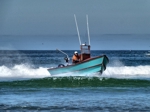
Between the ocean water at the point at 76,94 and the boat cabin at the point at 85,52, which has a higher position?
the boat cabin at the point at 85,52

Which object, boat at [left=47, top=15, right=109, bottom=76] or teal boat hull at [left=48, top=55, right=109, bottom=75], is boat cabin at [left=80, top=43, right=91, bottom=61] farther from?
teal boat hull at [left=48, top=55, right=109, bottom=75]

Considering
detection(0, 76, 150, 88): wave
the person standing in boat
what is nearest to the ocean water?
detection(0, 76, 150, 88): wave

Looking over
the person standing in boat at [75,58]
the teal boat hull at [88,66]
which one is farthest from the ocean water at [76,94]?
the person standing in boat at [75,58]

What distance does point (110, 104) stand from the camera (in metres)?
27.9

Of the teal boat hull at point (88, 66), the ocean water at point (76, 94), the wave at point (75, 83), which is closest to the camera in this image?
the ocean water at point (76, 94)

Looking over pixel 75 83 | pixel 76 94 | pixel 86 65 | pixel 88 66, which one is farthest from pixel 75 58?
pixel 76 94

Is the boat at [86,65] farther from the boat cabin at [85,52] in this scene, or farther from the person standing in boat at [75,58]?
the person standing in boat at [75,58]

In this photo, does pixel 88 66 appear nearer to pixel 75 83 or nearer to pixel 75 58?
pixel 75 58

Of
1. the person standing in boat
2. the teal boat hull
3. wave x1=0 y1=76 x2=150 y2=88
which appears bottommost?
wave x1=0 y1=76 x2=150 y2=88

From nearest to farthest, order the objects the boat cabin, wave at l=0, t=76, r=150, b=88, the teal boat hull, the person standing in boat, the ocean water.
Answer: the ocean water → wave at l=0, t=76, r=150, b=88 → the teal boat hull → the person standing in boat → the boat cabin

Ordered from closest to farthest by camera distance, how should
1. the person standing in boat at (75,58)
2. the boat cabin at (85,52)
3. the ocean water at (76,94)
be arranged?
the ocean water at (76,94)
the person standing in boat at (75,58)
the boat cabin at (85,52)

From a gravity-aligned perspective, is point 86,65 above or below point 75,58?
below

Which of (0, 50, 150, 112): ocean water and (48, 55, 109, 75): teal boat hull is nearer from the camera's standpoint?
(0, 50, 150, 112): ocean water

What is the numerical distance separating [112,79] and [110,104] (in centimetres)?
1427
